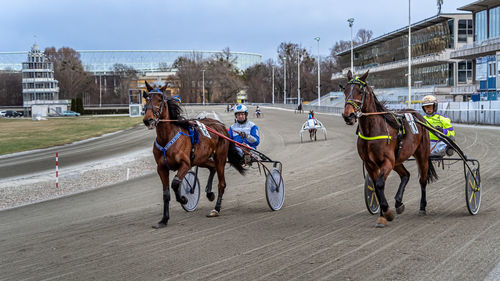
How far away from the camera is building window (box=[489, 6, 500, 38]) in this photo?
53.1m

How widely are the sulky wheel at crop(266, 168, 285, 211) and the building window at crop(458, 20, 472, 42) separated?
208 ft

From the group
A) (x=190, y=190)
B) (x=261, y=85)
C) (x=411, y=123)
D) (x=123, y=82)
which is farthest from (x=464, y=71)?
(x=123, y=82)

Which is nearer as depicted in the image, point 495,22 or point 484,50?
point 484,50

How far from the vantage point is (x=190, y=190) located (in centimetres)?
882

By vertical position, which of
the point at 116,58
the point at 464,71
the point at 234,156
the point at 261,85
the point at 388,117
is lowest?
the point at 234,156

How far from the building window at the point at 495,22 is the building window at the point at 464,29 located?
11.2 meters

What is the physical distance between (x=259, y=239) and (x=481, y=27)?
56693 millimetres

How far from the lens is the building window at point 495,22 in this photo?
53125 mm

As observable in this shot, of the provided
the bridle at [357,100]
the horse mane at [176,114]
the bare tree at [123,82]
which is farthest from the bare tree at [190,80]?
the bridle at [357,100]

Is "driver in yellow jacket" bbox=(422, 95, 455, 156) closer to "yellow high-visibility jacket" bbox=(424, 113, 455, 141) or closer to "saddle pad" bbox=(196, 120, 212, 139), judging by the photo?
"yellow high-visibility jacket" bbox=(424, 113, 455, 141)

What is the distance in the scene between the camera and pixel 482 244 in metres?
6.10

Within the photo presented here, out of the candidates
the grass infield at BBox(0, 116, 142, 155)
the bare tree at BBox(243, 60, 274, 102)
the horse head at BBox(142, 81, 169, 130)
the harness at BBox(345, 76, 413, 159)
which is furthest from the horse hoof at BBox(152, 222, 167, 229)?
the bare tree at BBox(243, 60, 274, 102)

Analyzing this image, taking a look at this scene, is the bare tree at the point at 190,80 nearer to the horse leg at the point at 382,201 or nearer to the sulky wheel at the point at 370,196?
the sulky wheel at the point at 370,196

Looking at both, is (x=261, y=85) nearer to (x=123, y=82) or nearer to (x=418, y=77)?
(x=123, y=82)
